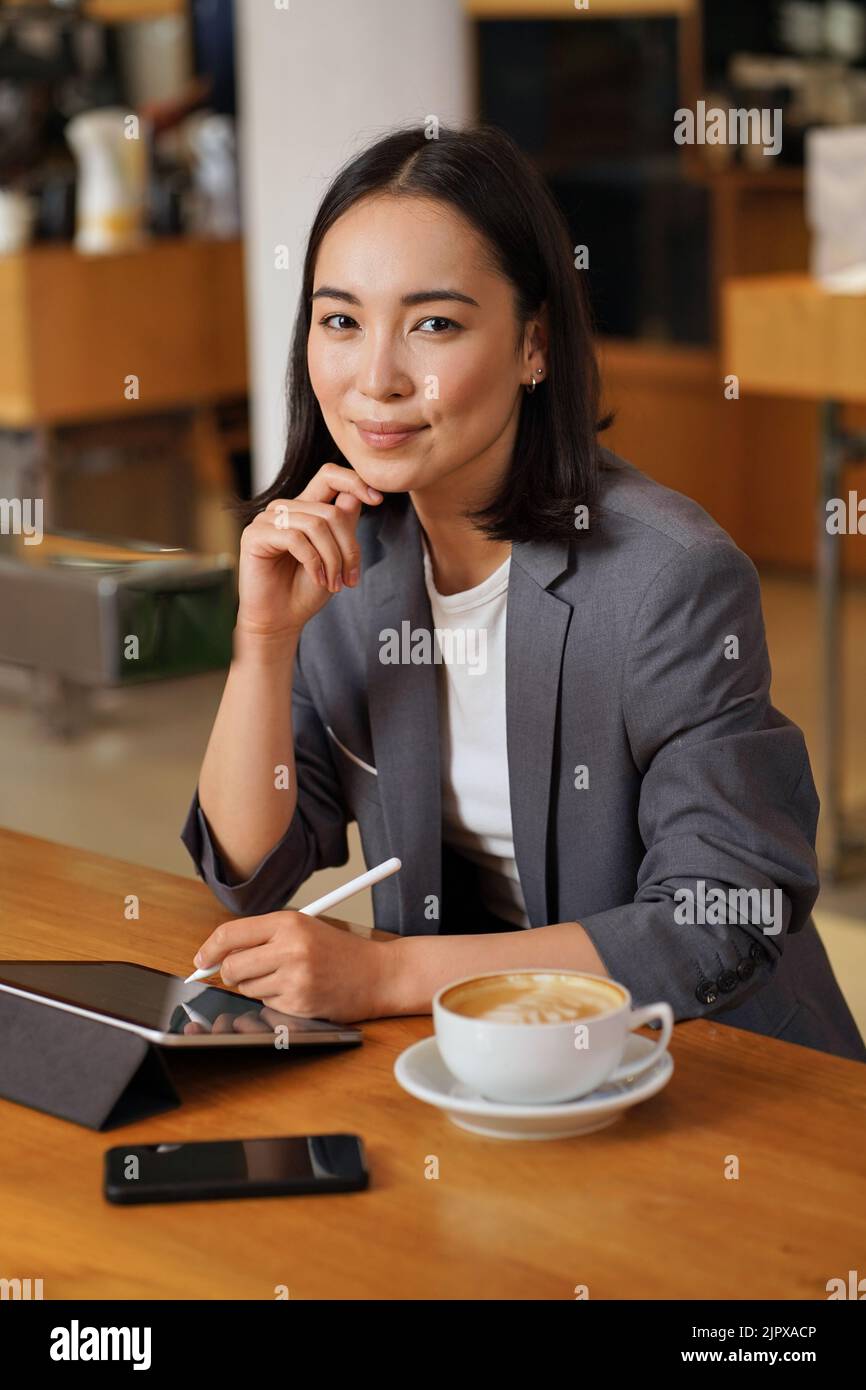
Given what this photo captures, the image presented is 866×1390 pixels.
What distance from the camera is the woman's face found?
1311 mm

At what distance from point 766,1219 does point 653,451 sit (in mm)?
4916

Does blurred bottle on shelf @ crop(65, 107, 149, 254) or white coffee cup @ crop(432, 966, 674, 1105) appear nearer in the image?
white coffee cup @ crop(432, 966, 674, 1105)

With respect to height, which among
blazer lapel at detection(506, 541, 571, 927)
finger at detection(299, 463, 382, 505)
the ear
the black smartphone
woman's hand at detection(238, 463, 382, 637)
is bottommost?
the black smartphone

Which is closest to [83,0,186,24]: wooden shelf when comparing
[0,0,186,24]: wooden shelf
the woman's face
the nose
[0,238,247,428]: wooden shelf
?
[0,0,186,24]: wooden shelf

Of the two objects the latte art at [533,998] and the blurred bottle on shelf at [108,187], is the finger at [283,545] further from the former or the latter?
the blurred bottle on shelf at [108,187]

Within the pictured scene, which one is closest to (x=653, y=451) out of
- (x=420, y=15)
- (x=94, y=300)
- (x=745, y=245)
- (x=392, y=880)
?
(x=745, y=245)

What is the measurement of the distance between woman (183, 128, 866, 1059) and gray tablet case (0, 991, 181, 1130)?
0.13 meters

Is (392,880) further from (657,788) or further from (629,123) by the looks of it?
(629,123)

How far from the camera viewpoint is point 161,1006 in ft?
3.49

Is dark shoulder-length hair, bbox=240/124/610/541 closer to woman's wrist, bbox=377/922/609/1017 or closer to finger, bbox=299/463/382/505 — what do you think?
finger, bbox=299/463/382/505

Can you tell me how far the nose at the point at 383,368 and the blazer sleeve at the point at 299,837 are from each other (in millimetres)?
308

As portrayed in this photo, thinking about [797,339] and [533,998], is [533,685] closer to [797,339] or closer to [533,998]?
[533,998]

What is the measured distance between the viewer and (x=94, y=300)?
168 inches

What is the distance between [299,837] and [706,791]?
383mm
